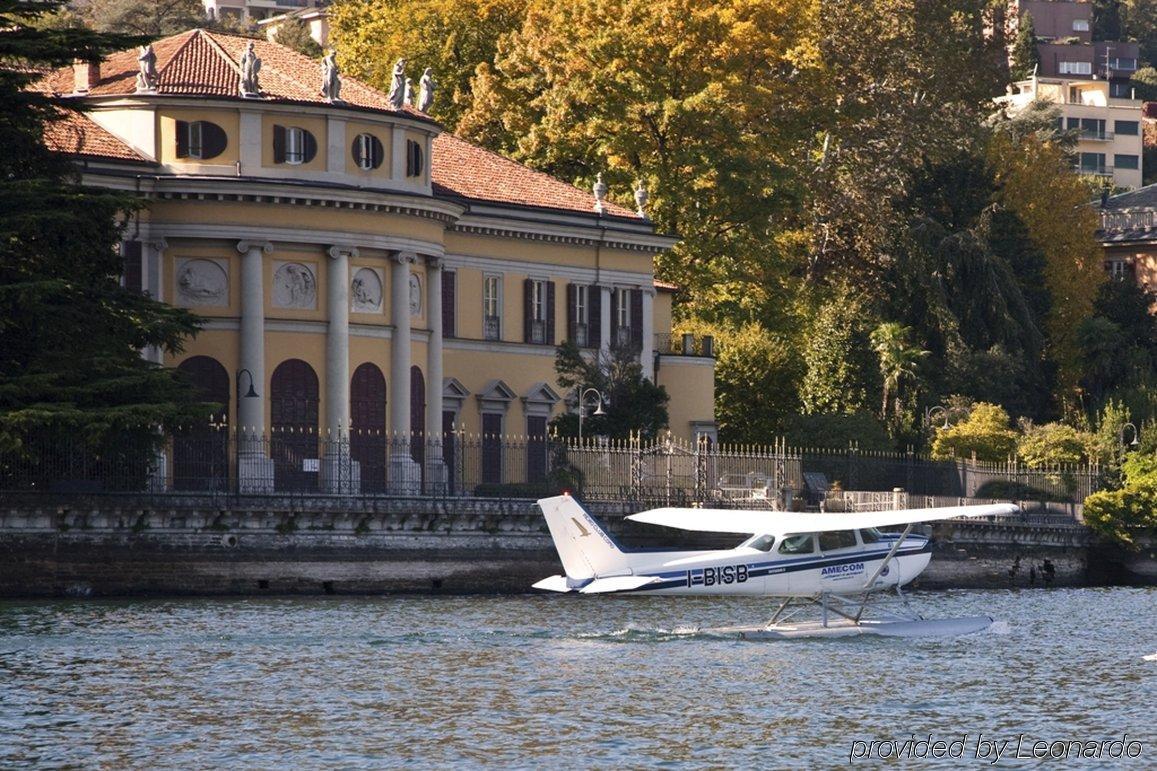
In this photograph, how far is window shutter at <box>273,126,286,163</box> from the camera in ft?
206

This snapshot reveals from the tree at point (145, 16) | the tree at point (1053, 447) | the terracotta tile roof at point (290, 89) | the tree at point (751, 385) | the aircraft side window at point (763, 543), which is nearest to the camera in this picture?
the aircraft side window at point (763, 543)

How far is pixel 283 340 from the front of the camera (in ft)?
210

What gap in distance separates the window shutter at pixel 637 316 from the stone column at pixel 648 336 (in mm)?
112

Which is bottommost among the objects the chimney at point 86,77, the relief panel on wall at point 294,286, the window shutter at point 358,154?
the relief panel on wall at point 294,286

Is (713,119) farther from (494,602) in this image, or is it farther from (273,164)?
(494,602)

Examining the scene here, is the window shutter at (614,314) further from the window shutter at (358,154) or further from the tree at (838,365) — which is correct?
the window shutter at (358,154)

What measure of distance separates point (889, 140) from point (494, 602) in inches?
1709

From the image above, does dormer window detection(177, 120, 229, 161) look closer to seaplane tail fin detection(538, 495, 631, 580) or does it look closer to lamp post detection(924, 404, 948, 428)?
seaplane tail fin detection(538, 495, 631, 580)

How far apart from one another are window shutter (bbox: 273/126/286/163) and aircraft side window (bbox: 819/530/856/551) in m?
23.6

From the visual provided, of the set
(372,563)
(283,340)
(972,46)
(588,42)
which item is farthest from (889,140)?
(372,563)

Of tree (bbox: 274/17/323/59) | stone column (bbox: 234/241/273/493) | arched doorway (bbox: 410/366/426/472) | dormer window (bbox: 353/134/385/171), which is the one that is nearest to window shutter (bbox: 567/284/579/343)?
arched doorway (bbox: 410/366/426/472)

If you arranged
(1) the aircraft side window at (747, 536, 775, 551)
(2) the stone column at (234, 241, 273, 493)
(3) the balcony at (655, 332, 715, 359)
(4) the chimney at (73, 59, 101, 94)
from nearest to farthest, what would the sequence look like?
(1) the aircraft side window at (747, 536, 775, 551), (2) the stone column at (234, 241, 273, 493), (4) the chimney at (73, 59, 101, 94), (3) the balcony at (655, 332, 715, 359)

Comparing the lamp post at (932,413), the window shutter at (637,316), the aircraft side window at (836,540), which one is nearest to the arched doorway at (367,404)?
the window shutter at (637,316)

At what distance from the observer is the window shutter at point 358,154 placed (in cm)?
6375
